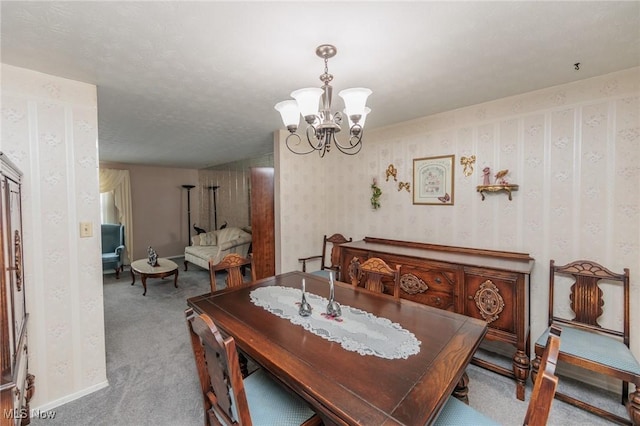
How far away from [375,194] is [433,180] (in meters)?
0.71

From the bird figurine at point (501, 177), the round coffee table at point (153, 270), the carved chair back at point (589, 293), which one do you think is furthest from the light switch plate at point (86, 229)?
the carved chair back at point (589, 293)

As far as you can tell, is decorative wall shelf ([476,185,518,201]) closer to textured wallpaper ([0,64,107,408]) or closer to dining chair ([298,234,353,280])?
dining chair ([298,234,353,280])

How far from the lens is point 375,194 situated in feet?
10.9

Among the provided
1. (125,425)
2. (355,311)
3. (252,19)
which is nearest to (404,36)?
(252,19)

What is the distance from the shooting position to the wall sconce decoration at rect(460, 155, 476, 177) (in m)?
2.62

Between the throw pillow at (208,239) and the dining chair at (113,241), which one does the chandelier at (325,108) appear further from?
the dining chair at (113,241)

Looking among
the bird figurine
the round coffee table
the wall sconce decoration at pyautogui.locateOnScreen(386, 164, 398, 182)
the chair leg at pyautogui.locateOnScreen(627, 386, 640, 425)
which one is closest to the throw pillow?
the round coffee table

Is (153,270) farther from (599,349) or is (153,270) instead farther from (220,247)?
(599,349)

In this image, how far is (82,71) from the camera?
5.97 ft

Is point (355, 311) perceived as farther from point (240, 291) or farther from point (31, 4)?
point (31, 4)

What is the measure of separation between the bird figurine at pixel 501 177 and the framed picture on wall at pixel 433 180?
1.33 ft

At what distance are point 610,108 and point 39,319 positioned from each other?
14.1ft

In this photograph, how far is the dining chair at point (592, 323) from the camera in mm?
1651

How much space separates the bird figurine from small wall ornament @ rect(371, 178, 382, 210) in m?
1.22
